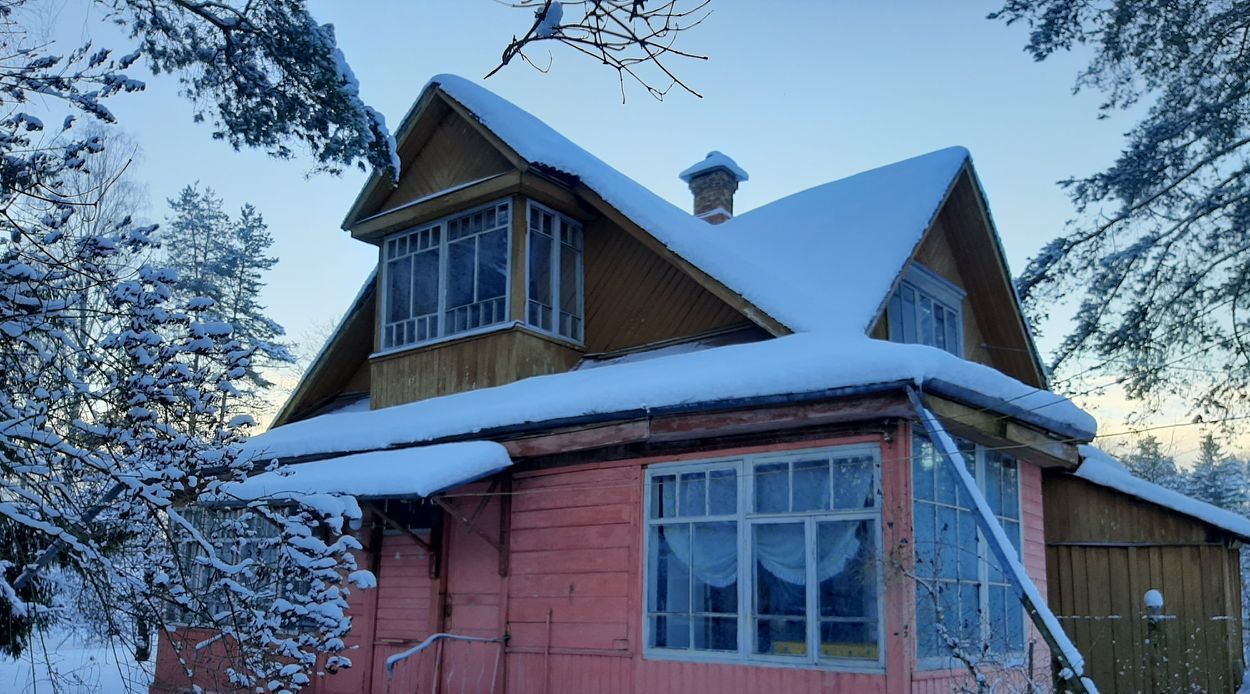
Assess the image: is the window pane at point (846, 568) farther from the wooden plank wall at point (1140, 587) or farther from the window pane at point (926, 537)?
the wooden plank wall at point (1140, 587)

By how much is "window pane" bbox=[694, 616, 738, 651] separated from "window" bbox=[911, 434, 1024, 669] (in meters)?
1.48

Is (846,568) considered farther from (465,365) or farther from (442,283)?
(442,283)

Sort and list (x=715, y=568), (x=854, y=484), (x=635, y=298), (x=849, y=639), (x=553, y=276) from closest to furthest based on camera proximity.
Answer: (x=849, y=639), (x=854, y=484), (x=715, y=568), (x=635, y=298), (x=553, y=276)

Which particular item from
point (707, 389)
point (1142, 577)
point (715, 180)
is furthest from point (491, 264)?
point (1142, 577)

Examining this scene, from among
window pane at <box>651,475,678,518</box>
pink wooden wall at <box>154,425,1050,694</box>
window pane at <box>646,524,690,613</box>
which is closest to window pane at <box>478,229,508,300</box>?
pink wooden wall at <box>154,425,1050,694</box>

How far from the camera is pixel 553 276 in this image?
11.3 meters

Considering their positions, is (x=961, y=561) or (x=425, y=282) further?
(x=425, y=282)

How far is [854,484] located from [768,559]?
920 mm

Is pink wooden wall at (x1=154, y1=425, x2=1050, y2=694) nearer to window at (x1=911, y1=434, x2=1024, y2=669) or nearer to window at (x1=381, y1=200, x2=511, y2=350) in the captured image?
window at (x1=911, y1=434, x2=1024, y2=669)

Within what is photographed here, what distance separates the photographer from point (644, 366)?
32.6 feet

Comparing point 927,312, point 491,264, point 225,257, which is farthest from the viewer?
point 225,257

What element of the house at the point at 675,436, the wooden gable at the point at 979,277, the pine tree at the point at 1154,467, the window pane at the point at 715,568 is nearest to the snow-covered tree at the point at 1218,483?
the pine tree at the point at 1154,467

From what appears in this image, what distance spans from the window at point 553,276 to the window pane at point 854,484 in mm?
4278

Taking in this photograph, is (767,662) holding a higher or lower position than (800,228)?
lower
